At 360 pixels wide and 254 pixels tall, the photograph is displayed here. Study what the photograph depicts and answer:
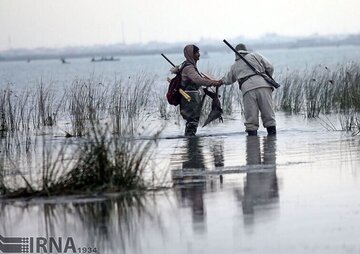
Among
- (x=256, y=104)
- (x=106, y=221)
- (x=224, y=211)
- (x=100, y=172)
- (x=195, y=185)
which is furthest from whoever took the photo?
(x=256, y=104)

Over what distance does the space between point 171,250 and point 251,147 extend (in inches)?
332

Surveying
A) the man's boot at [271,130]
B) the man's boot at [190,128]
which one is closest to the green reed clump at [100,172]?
the man's boot at [271,130]

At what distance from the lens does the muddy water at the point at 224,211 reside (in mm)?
9047

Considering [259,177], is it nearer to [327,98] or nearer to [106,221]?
[106,221]

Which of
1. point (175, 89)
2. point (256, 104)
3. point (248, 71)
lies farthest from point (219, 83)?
point (175, 89)

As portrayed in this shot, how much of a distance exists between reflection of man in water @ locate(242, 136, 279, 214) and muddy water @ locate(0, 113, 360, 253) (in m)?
0.01

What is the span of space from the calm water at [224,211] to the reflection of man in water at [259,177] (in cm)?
1

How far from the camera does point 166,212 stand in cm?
1064

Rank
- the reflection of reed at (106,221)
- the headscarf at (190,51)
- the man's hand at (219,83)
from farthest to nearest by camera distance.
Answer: the headscarf at (190,51) < the man's hand at (219,83) < the reflection of reed at (106,221)

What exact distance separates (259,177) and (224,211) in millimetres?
2533

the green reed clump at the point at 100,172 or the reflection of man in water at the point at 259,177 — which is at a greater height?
the green reed clump at the point at 100,172

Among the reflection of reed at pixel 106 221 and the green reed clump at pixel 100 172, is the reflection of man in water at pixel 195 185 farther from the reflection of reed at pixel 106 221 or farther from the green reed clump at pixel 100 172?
the green reed clump at pixel 100 172

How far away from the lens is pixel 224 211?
10.6m

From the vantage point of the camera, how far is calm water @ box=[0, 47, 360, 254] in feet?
29.7
